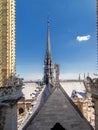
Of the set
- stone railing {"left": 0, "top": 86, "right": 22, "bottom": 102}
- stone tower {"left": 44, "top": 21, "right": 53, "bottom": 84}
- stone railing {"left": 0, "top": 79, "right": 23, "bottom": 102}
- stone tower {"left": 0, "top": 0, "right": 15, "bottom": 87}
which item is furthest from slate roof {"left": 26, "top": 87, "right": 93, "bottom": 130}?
stone tower {"left": 44, "top": 21, "right": 53, "bottom": 84}

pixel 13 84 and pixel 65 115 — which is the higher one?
pixel 13 84

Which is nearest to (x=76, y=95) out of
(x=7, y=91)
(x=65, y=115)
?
(x=65, y=115)

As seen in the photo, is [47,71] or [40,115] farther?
[47,71]

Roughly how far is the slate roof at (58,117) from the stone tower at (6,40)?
6013 millimetres

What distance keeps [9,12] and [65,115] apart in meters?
12.7

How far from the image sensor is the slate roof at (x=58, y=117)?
107 feet

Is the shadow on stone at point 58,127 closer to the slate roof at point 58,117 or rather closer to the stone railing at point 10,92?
the slate roof at point 58,117

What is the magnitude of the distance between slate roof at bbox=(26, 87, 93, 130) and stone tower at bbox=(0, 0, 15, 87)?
6.01 m

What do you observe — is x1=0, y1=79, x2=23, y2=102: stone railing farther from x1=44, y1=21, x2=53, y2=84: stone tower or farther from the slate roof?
x1=44, y1=21, x2=53, y2=84: stone tower

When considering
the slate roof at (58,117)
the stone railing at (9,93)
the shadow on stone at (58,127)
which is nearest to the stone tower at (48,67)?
the slate roof at (58,117)

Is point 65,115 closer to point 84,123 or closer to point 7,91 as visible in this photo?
point 84,123

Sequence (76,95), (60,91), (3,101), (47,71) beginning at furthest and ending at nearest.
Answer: (47,71)
(76,95)
(60,91)
(3,101)

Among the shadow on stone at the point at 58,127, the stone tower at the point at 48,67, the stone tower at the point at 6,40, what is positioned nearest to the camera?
the stone tower at the point at 6,40

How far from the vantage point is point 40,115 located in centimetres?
3481
